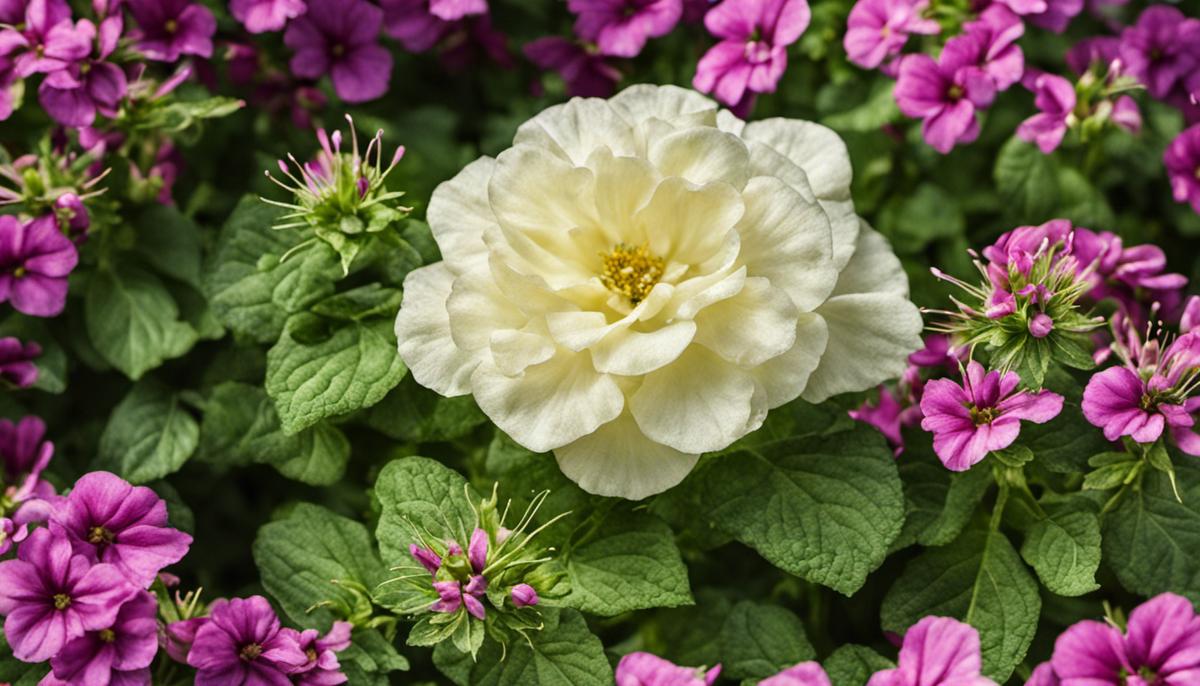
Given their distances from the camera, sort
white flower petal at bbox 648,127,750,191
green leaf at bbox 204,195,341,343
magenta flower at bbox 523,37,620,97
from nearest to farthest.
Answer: white flower petal at bbox 648,127,750,191 < green leaf at bbox 204,195,341,343 < magenta flower at bbox 523,37,620,97

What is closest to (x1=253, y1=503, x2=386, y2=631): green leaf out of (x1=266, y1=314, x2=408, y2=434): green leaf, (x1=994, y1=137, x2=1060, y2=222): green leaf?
(x1=266, y1=314, x2=408, y2=434): green leaf

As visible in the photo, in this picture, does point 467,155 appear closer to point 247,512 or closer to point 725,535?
point 247,512

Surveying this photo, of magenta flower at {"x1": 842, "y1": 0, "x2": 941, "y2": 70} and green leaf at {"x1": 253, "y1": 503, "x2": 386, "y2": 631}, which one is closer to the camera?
green leaf at {"x1": 253, "y1": 503, "x2": 386, "y2": 631}

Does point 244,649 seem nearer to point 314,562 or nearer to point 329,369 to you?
point 314,562

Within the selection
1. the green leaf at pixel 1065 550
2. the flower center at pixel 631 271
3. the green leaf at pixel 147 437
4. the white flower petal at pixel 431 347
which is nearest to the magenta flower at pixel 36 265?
the green leaf at pixel 147 437

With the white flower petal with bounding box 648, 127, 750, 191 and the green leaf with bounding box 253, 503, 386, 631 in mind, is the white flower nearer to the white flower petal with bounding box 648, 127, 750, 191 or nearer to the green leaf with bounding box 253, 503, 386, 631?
the white flower petal with bounding box 648, 127, 750, 191

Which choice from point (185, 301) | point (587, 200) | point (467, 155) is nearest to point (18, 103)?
point (185, 301)
